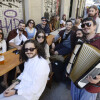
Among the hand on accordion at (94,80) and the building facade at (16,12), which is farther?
the building facade at (16,12)

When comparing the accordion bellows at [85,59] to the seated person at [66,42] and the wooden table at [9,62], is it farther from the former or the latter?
the seated person at [66,42]

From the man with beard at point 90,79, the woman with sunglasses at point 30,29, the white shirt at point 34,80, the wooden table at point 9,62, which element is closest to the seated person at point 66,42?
the woman with sunglasses at point 30,29

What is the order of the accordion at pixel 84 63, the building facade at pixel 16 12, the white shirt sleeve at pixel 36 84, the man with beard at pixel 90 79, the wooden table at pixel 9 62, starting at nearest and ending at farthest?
the accordion at pixel 84 63 → the man with beard at pixel 90 79 → the white shirt sleeve at pixel 36 84 → the wooden table at pixel 9 62 → the building facade at pixel 16 12

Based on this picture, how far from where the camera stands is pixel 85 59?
140 centimetres

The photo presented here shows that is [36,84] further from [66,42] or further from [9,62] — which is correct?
[66,42]

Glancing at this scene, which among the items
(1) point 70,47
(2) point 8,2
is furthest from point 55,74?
(2) point 8,2

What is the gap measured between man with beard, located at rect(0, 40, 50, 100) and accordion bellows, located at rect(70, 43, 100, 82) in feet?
1.54

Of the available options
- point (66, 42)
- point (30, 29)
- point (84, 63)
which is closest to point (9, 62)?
point (84, 63)


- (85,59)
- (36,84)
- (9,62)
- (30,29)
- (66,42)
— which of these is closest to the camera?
(85,59)

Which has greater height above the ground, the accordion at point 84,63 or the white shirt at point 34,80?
the accordion at point 84,63

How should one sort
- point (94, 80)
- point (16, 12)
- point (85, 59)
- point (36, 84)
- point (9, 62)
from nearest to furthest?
point (94, 80) < point (85, 59) < point (36, 84) < point (9, 62) < point (16, 12)

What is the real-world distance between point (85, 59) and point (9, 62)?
154 cm

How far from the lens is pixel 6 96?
1567 mm

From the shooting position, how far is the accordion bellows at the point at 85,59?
4.17 ft
